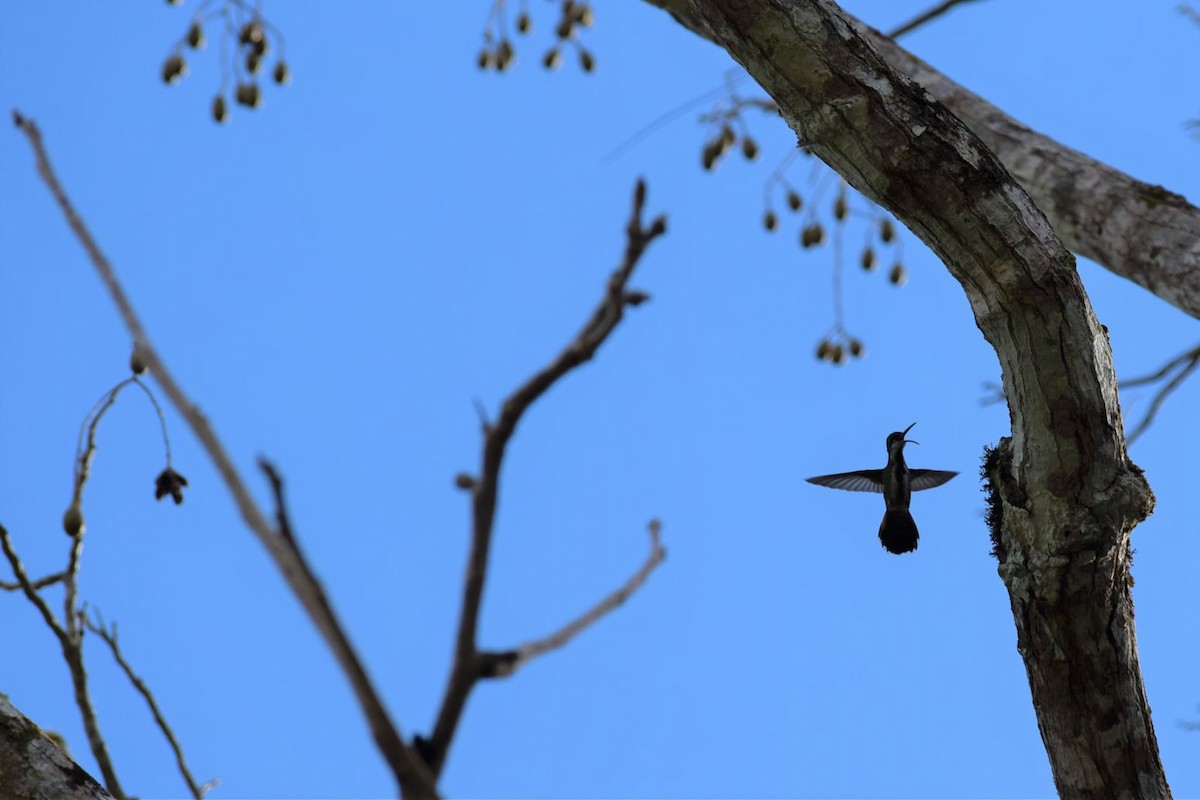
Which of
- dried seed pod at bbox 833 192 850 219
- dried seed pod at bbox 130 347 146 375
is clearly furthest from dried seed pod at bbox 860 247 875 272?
dried seed pod at bbox 130 347 146 375

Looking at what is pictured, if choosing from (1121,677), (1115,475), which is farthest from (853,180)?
(1121,677)

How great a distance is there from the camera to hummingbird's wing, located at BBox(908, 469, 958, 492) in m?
3.66

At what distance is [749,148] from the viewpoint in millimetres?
6129

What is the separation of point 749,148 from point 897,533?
3.32 meters

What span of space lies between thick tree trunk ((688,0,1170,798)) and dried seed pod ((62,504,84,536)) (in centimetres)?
182

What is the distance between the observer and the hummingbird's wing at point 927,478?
12.0 ft

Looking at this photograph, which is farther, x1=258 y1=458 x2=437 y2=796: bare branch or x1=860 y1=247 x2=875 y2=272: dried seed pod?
x1=860 y1=247 x2=875 y2=272: dried seed pod

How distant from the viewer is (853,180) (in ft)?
9.07

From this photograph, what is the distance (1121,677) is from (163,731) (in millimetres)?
2146

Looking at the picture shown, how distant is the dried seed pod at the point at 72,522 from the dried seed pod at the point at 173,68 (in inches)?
142

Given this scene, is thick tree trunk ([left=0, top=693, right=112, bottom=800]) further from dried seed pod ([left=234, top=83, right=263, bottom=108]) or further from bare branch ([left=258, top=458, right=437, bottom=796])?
dried seed pod ([left=234, top=83, right=263, bottom=108])

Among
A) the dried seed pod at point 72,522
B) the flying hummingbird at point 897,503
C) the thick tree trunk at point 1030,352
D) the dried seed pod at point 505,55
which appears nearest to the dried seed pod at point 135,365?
the dried seed pod at point 72,522

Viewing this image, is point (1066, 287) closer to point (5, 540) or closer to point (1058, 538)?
point (1058, 538)

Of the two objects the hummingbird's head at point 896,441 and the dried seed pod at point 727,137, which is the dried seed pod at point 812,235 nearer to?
the dried seed pod at point 727,137
